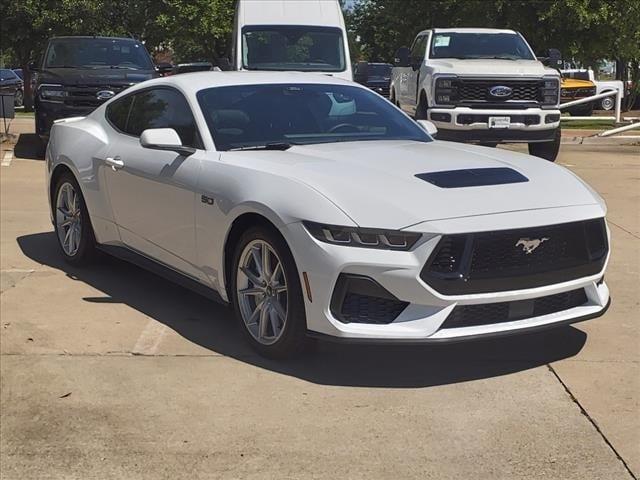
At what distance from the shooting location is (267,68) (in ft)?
42.1

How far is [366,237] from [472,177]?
2.56 feet

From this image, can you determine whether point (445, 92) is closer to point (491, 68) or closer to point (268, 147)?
A: point (491, 68)

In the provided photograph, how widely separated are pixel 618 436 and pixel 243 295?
2102mm

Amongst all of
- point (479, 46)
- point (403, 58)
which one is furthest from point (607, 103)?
point (403, 58)

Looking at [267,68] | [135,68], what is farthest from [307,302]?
[135,68]

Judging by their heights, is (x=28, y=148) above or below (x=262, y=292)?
below

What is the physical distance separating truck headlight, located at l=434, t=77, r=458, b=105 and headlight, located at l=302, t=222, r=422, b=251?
894 cm

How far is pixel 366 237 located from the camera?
400 cm

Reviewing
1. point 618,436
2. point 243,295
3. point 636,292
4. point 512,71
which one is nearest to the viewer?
point 618,436

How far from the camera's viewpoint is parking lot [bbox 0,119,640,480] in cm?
345

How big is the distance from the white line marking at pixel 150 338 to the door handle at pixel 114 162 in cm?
118

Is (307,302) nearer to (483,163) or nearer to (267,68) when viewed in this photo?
(483,163)

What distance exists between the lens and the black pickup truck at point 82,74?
12.8 metres

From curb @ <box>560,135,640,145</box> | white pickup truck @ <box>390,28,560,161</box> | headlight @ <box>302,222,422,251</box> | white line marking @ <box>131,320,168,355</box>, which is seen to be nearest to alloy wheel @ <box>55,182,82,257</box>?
white line marking @ <box>131,320,168,355</box>
